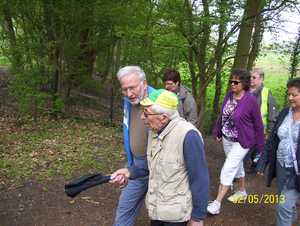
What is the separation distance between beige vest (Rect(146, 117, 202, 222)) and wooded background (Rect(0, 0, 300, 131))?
18.5 ft

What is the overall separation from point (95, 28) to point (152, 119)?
28.2ft

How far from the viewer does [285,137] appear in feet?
9.56

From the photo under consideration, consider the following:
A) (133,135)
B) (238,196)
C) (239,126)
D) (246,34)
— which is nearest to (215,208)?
(238,196)

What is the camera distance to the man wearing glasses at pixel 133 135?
8.25 ft

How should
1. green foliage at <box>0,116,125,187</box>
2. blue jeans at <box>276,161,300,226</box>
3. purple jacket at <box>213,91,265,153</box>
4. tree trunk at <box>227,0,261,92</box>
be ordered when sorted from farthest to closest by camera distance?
tree trunk at <box>227,0,261,92</box> → green foliage at <box>0,116,125,187</box> → purple jacket at <box>213,91,265,153</box> → blue jeans at <box>276,161,300,226</box>

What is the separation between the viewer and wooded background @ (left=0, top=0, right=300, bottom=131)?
690 centimetres

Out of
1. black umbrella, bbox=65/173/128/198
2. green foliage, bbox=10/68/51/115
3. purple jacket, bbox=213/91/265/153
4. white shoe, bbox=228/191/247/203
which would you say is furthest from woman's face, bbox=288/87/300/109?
green foliage, bbox=10/68/51/115

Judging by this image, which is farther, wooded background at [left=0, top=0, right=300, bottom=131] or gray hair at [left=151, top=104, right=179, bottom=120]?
wooded background at [left=0, top=0, right=300, bottom=131]

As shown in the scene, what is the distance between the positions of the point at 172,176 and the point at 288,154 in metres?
1.74

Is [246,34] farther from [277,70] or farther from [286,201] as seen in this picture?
[277,70]

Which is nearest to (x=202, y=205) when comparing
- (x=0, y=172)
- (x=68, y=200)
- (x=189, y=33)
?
(x=68, y=200)

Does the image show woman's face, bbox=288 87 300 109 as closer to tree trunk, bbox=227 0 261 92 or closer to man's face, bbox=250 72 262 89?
man's face, bbox=250 72 262 89

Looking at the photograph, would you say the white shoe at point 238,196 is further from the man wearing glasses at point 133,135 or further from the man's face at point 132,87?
the man's face at point 132,87

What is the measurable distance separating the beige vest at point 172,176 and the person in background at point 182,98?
1848 mm
